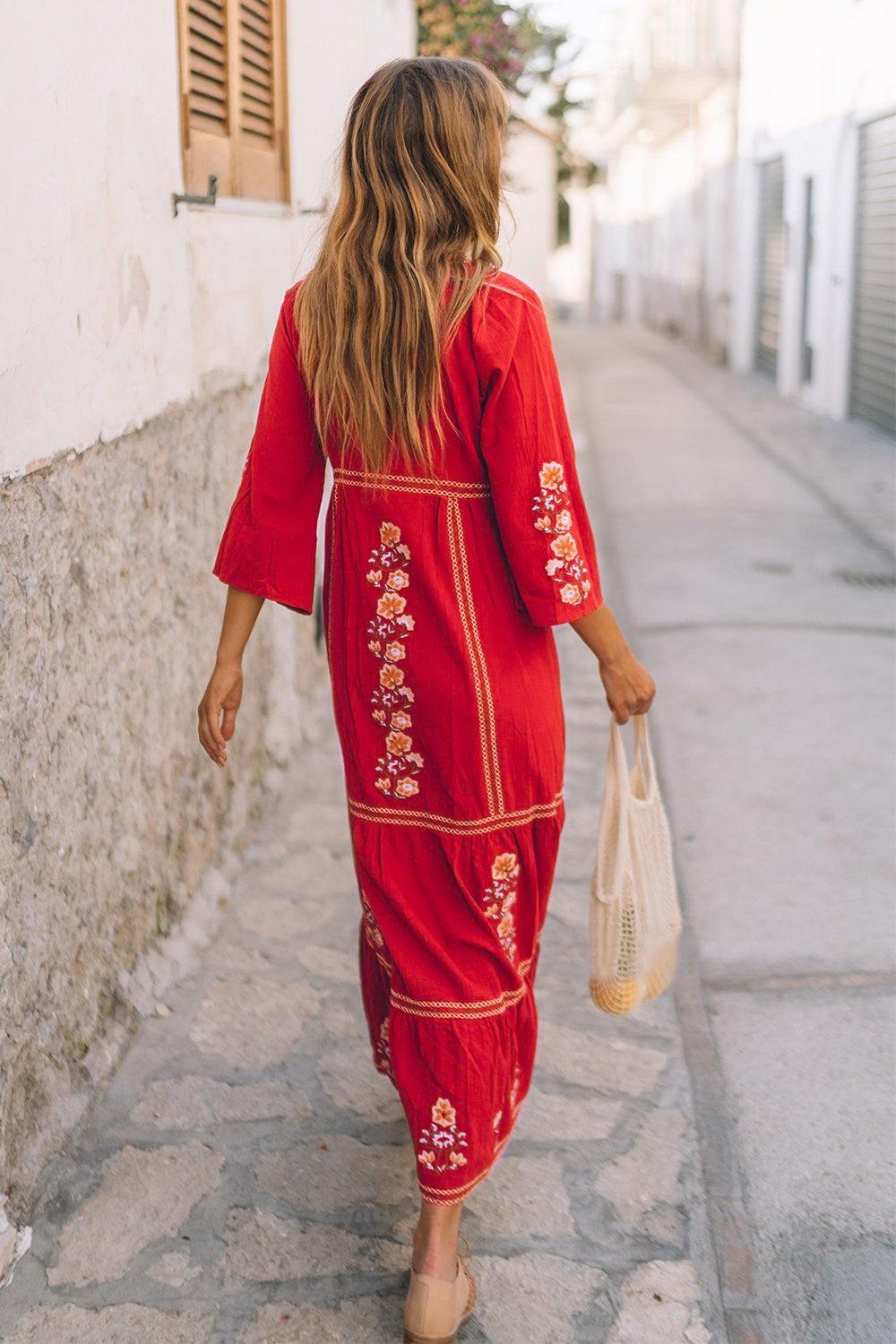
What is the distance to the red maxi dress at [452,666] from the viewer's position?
205cm

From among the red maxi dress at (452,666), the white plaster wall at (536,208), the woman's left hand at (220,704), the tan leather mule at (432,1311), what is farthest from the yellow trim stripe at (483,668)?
the white plaster wall at (536,208)

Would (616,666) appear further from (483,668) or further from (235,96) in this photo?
(235,96)

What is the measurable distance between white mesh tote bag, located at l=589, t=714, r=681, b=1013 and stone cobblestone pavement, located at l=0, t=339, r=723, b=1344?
1.21ft

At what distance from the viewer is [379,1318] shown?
221cm

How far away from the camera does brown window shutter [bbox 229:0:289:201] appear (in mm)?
3971

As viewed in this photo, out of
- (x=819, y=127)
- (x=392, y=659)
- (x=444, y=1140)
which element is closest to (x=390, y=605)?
(x=392, y=659)

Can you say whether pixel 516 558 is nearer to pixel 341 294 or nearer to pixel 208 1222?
pixel 341 294

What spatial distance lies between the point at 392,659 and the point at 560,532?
0.32m

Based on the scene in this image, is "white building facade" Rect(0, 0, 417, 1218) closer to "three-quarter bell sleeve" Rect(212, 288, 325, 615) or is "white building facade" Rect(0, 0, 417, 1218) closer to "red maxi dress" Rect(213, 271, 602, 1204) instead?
"three-quarter bell sleeve" Rect(212, 288, 325, 615)

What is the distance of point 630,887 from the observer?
2.47 m

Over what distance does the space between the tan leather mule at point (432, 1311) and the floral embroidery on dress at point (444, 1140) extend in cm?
17

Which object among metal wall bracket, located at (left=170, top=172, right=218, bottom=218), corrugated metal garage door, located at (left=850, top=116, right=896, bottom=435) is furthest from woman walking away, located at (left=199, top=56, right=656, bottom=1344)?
corrugated metal garage door, located at (left=850, top=116, right=896, bottom=435)

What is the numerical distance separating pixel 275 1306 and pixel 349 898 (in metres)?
1.52

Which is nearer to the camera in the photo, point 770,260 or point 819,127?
point 819,127
